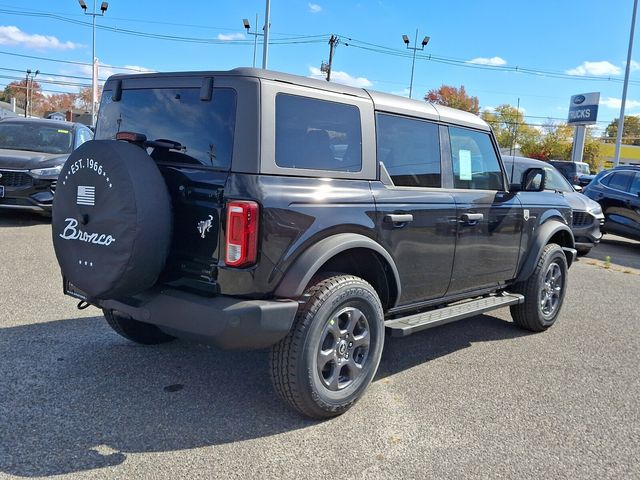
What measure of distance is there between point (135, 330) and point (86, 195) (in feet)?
4.74

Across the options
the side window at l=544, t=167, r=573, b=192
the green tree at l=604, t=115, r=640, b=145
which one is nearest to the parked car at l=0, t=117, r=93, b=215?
the side window at l=544, t=167, r=573, b=192

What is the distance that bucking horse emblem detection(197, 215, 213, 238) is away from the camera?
309cm

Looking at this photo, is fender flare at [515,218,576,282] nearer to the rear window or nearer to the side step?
the side step

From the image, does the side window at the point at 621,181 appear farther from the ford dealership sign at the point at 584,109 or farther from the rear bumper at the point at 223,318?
the ford dealership sign at the point at 584,109

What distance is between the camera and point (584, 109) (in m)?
47.0

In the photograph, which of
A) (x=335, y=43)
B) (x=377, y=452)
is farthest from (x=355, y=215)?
(x=335, y=43)

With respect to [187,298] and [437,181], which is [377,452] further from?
[437,181]

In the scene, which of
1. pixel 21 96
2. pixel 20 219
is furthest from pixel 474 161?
pixel 21 96

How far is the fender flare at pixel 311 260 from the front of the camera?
310 centimetres

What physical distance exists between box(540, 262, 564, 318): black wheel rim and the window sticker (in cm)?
145

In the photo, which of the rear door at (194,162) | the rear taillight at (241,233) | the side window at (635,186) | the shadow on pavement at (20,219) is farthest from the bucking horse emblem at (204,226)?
the side window at (635,186)

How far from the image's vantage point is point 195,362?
165 inches

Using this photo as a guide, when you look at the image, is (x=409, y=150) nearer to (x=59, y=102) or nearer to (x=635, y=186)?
(x=635, y=186)

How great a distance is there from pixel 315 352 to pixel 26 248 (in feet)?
19.3
